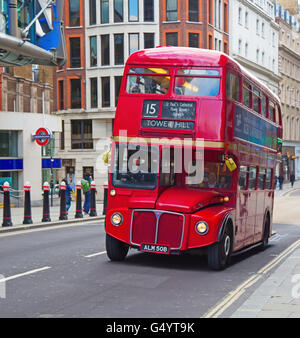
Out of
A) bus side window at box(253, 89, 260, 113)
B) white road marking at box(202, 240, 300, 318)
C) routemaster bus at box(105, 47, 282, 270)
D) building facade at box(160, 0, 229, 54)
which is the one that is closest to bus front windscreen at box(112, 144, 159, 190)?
routemaster bus at box(105, 47, 282, 270)

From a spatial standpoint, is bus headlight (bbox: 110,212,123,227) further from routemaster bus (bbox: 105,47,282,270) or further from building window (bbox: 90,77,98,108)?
building window (bbox: 90,77,98,108)

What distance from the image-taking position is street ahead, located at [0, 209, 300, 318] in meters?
8.35

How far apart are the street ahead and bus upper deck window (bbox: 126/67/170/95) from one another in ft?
10.4

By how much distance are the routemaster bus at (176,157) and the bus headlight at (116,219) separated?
2cm

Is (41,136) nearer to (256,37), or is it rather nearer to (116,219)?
(116,219)

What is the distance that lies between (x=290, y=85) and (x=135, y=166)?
263 ft

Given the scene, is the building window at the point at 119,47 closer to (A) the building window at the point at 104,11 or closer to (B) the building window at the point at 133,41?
(B) the building window at the point at 133,41

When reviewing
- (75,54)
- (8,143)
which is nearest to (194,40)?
(75,54)

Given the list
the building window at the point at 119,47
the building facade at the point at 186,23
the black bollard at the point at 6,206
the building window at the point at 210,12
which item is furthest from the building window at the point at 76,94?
the black bollard at the point at 6,206

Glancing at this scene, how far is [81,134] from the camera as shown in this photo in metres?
58.4

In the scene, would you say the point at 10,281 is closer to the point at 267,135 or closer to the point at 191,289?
the point at 191,289

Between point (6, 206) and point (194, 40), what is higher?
point (194, 40)

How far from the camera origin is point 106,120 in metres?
57.8

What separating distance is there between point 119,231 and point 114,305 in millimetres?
3751
